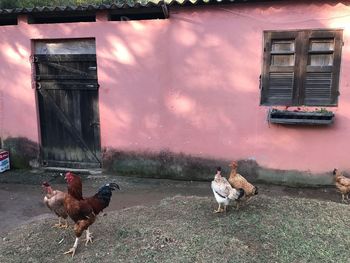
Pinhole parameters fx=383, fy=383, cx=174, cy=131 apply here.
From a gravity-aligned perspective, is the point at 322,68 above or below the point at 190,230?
above

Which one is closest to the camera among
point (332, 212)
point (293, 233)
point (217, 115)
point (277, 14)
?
point (293, 233)

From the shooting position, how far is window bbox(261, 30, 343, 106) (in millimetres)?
7418

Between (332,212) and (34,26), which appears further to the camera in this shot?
(34,26)

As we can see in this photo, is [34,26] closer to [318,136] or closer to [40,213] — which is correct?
[40,213]

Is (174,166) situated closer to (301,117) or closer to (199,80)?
(199,80)

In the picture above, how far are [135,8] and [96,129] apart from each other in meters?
2.88

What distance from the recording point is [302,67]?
24.7ft

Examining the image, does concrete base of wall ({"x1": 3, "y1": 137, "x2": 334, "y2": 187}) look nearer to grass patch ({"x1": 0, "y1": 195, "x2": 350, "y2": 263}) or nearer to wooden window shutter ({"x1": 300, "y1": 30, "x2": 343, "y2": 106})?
grass patch ({"x1": 0, "y1": 195, "x2": 350, "y2": 263})

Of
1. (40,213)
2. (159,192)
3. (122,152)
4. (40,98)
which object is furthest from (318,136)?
(40,98)

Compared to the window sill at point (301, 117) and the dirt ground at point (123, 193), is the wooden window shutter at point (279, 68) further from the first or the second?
the dirt ground at point (123, 193)

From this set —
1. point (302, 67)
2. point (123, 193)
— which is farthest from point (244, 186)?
point (302, 67)

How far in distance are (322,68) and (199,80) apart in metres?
2.45

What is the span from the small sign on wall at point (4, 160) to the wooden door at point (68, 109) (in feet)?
2.86

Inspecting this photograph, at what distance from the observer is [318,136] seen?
775 centimetres
